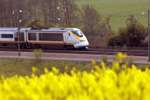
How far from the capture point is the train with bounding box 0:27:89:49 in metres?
46.8

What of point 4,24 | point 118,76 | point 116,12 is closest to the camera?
point 118,76

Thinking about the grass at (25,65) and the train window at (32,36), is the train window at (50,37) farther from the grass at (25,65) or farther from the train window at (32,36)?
the grass at (25,65)

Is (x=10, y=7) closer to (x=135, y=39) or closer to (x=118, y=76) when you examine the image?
(x=135, y=39)

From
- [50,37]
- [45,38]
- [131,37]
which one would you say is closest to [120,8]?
[131,37]

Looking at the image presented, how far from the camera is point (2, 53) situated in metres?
46.3

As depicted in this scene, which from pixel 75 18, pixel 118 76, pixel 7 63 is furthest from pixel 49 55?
pixel 118 76

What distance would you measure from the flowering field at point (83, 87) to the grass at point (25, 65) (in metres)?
29.7

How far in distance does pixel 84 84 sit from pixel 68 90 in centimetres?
34

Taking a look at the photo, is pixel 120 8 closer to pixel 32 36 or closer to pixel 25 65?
pixel 32 36

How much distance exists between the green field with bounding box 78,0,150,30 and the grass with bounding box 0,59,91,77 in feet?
116

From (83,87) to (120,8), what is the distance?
85403mm

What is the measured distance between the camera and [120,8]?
3654 inches

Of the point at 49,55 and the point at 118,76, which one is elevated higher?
the point at 118,76

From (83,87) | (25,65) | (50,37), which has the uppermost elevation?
(83,87)
